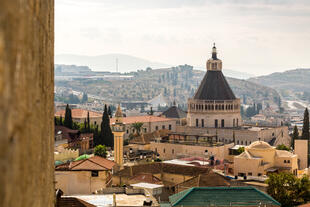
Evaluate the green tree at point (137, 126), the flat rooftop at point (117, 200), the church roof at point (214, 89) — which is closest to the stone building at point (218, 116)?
the church roof at point (214, 89)

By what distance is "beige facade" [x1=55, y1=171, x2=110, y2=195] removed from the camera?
27484 millimetres

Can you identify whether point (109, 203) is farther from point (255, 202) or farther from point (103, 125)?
point (103, 125)

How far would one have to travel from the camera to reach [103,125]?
174ft

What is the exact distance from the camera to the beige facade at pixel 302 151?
49.4 metres

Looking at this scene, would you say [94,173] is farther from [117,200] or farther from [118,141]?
[118,141]

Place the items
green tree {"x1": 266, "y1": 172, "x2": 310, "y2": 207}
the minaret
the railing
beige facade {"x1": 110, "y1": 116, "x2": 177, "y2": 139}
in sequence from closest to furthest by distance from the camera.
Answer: green tree {"x1": 266, "y1": 172, "x2": 310, "y2": 207} → the minaret → the railing → beige facade {"x1": 110, "y1": 116, "x2": 177, "y2": 139}

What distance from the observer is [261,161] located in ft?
133

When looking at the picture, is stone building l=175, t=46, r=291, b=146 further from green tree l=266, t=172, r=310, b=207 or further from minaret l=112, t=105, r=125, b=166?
green tree l=266, t=172, r=310, b=207

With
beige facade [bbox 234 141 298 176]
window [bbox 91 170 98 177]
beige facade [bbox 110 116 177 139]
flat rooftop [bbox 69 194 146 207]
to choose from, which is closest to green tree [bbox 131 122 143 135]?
beige facade [bbox 110 116 177 139]

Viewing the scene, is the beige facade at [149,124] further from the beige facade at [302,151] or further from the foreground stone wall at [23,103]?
the foreground stone wall at [23,103]

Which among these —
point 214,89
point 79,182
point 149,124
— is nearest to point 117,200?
point 79,182

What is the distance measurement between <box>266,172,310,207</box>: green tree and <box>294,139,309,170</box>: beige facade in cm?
1881

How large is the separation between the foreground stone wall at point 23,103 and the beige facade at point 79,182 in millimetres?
24987

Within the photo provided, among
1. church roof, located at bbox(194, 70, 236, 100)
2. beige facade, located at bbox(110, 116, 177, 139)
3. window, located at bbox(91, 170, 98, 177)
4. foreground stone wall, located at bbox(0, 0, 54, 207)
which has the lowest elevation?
window, located at bbox(91, 170, 98, 177)
